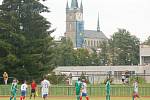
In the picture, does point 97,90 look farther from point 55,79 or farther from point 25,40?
point 25,40

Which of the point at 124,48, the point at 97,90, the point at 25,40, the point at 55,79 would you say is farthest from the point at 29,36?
the point at 124,48

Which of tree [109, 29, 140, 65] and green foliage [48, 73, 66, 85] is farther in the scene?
tree [109, 29, 140, 65]

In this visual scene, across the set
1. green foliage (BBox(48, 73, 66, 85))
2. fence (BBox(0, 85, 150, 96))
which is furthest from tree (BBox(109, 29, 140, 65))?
fence (BBox(0, 85, 150, 96))

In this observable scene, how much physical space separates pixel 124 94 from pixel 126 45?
86.5m

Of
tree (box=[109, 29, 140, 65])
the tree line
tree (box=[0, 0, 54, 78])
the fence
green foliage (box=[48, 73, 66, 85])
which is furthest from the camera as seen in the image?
tree (box=[109, 29, 140, 65])

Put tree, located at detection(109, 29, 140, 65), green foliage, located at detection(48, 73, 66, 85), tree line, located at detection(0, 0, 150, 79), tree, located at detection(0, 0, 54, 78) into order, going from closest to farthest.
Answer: tree line, located at detection(0, 0, 150, 79) < tree, located at detection(0, 0, 54, 78) < green foliage, located at detection(48, 73, 66, 85) < tree, located at detection(109, 29, 140, 65)

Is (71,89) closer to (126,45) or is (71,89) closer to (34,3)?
(34,3)

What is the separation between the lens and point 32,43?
61.8 metres

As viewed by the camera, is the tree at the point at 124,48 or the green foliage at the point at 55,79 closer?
the green foliage at the point at 55,79

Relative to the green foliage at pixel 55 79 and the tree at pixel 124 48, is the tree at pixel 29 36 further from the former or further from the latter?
the tree at pixel 124 48

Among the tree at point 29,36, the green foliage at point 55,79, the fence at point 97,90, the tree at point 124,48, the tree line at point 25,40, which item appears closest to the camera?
the fence at point 97,90

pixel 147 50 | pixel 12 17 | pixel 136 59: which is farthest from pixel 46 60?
pixel 136 59

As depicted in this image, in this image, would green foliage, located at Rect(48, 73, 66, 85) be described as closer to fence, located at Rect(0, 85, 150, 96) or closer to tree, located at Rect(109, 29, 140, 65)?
fence, located at Rect(0, 85, 150, 96)

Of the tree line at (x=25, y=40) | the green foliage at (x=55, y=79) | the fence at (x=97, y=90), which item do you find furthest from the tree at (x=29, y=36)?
the fence at (x=97, y=90)
